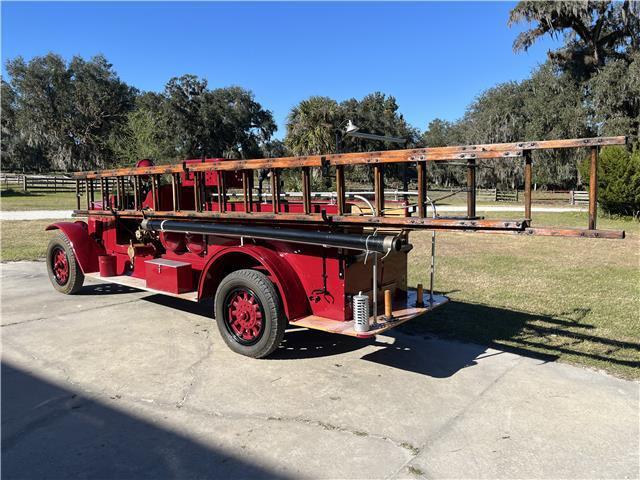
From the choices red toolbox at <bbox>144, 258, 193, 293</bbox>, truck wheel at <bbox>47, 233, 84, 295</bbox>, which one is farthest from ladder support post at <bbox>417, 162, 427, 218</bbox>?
truck wheel at <bbox>47, 233, 84, 295</bbox>

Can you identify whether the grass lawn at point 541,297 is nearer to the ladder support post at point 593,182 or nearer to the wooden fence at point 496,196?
the ladder support post at point 593,182

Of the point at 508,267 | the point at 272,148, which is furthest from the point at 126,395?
the point at 272,148

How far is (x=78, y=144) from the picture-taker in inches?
2318

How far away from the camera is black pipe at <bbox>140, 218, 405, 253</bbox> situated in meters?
3.83

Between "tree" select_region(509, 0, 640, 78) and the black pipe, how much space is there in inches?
1169

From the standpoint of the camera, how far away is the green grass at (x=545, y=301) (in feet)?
16.3

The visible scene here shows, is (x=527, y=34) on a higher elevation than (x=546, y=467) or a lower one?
higher

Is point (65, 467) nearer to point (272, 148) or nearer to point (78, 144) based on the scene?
point (272, 148)

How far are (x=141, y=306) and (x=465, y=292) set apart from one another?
4.71 m

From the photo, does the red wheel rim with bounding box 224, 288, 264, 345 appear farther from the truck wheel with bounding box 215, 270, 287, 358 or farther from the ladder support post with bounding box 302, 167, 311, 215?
the ladder support post with bounding box 302, 167, 311, 215

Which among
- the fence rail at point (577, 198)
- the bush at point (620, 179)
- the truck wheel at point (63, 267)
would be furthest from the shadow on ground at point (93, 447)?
the fence rail at point (577, 198)

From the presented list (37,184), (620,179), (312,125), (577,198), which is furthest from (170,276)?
(37,184)

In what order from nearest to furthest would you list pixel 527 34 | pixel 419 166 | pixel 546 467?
pixel 546 467 → pixel 419 166 → pixel 527 34

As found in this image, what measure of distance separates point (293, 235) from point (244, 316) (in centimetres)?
99
